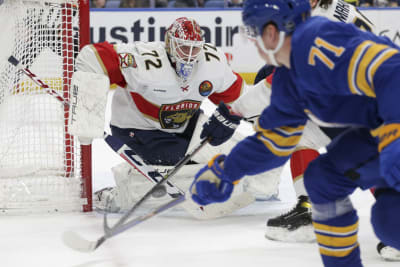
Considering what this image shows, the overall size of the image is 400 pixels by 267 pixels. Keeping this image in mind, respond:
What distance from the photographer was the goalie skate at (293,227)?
8.59 ft

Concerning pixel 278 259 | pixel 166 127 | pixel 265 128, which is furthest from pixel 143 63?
pixel 265 128

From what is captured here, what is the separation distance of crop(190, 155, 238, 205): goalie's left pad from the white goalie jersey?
1145mm

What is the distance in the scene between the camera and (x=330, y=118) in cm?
169

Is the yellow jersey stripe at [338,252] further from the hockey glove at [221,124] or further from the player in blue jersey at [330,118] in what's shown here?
the hockey glove at [221,124]

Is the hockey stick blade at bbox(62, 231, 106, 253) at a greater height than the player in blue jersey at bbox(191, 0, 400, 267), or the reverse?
the player in blue jersey at bbox(191, 0, 400, 267)

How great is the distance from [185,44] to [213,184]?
1150mm

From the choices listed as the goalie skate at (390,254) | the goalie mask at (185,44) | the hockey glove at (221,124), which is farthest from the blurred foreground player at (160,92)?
the goalie skate at (390,254)

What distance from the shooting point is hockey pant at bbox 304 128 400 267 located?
5.43 feet

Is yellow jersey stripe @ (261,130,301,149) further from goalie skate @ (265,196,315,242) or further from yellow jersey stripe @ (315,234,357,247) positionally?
goalie skate @ (265,196,315,242)

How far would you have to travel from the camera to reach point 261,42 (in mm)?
1694

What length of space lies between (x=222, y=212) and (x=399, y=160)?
1.66 meters

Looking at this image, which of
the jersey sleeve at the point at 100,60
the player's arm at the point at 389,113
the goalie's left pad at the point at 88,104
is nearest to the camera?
the player's arm at the point at 389,113

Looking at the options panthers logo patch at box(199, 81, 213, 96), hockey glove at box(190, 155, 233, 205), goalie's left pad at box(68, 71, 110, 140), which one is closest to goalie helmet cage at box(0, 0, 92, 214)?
goalie's left pad at box(68, 71, 110, 140)

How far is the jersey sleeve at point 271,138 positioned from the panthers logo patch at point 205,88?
1228 mm
